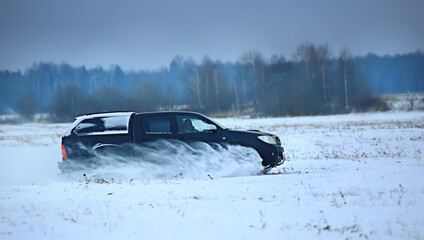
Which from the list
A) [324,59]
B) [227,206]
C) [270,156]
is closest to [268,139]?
[270,156]

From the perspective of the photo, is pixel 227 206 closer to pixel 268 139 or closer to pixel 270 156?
pixel 270 156

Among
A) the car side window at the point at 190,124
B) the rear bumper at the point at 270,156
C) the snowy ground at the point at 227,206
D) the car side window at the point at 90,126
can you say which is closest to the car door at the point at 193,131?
the car side window at the point at 190,124

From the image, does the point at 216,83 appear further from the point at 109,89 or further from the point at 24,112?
the point at 24,112

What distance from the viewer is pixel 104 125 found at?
34.6ft

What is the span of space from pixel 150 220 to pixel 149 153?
13.1 ft

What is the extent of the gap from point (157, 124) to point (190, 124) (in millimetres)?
832

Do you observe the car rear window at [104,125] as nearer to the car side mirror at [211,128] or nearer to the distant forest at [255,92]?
the car side mirror at [211,128]

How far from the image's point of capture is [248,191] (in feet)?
26.8

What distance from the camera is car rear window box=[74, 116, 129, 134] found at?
1044cm

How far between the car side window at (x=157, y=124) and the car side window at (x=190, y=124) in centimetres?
28

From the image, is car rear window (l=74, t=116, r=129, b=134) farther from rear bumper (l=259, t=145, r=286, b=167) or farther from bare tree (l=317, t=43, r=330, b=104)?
bare tree (l=317, t=43, r=330, b=104)

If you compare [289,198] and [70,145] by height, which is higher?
[70,145]

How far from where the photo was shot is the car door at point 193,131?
412 inches

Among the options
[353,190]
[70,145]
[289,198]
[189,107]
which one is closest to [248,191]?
[289,198]
